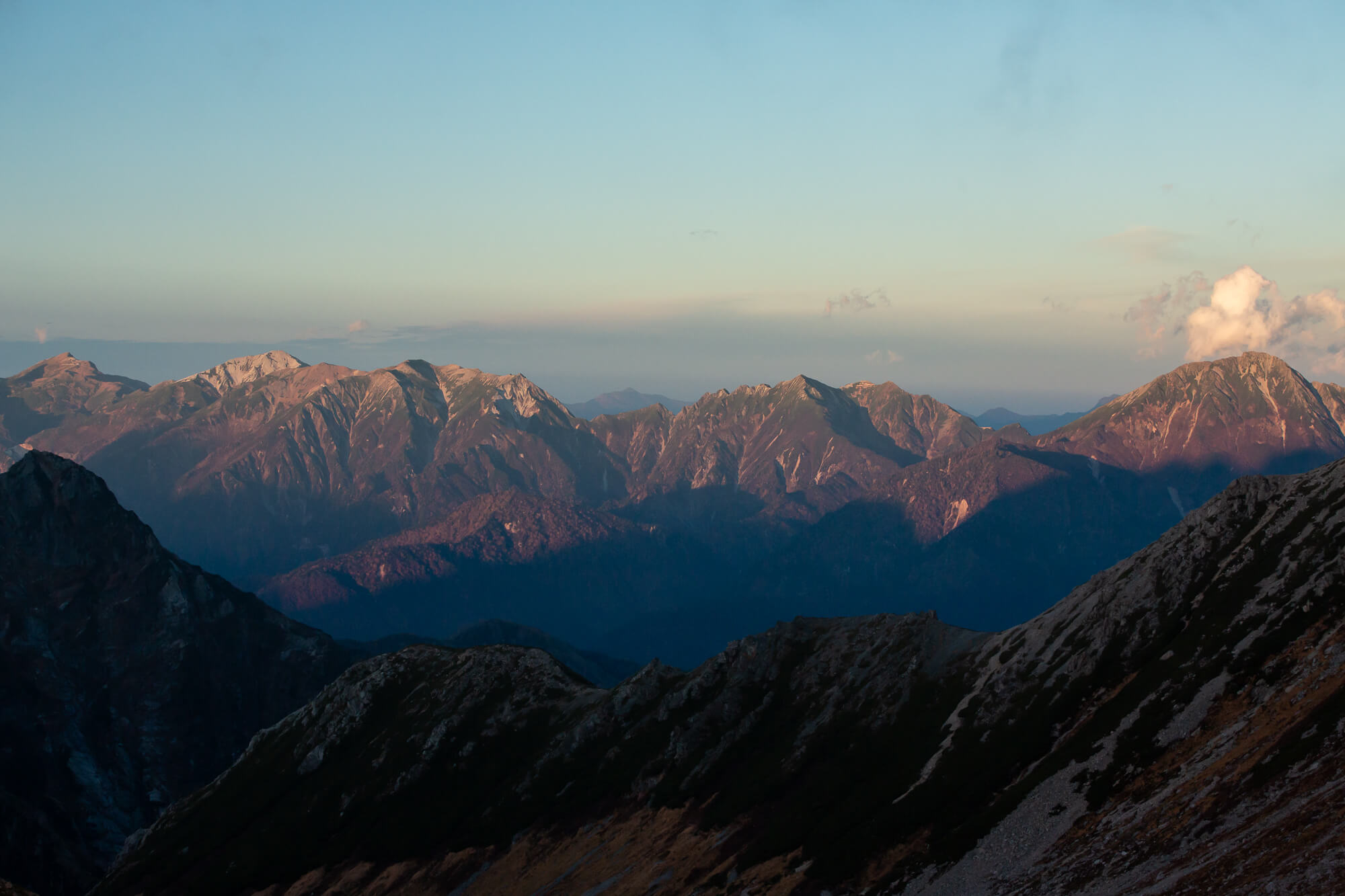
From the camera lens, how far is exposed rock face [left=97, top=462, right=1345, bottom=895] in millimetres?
82188

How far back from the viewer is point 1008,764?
391 ft

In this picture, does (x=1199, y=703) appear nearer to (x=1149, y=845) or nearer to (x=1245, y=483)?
(x=1149, y=845)

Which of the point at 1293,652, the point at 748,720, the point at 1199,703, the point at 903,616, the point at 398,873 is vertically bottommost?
the point at 398,873

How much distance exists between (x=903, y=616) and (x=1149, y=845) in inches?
4472

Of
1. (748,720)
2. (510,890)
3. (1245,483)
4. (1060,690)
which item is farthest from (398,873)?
(1245,483)

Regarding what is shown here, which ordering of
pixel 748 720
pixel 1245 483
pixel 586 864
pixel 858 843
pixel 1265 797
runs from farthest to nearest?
pixel 748 720, pixel 586 864, pixel 1245 483, pixel 858 843, pixel 1265 797

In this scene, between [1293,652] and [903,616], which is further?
[903,616]

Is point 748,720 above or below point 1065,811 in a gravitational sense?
below

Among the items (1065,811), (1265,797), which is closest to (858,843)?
(1065,811)

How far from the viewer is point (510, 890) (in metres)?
162

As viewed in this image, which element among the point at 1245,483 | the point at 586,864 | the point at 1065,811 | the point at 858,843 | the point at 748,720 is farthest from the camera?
the point at 748,720

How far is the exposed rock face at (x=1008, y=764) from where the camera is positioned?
82188mm

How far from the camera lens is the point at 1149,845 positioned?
81688 millimetres

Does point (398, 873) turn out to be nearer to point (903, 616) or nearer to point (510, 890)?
point (510, 890)
